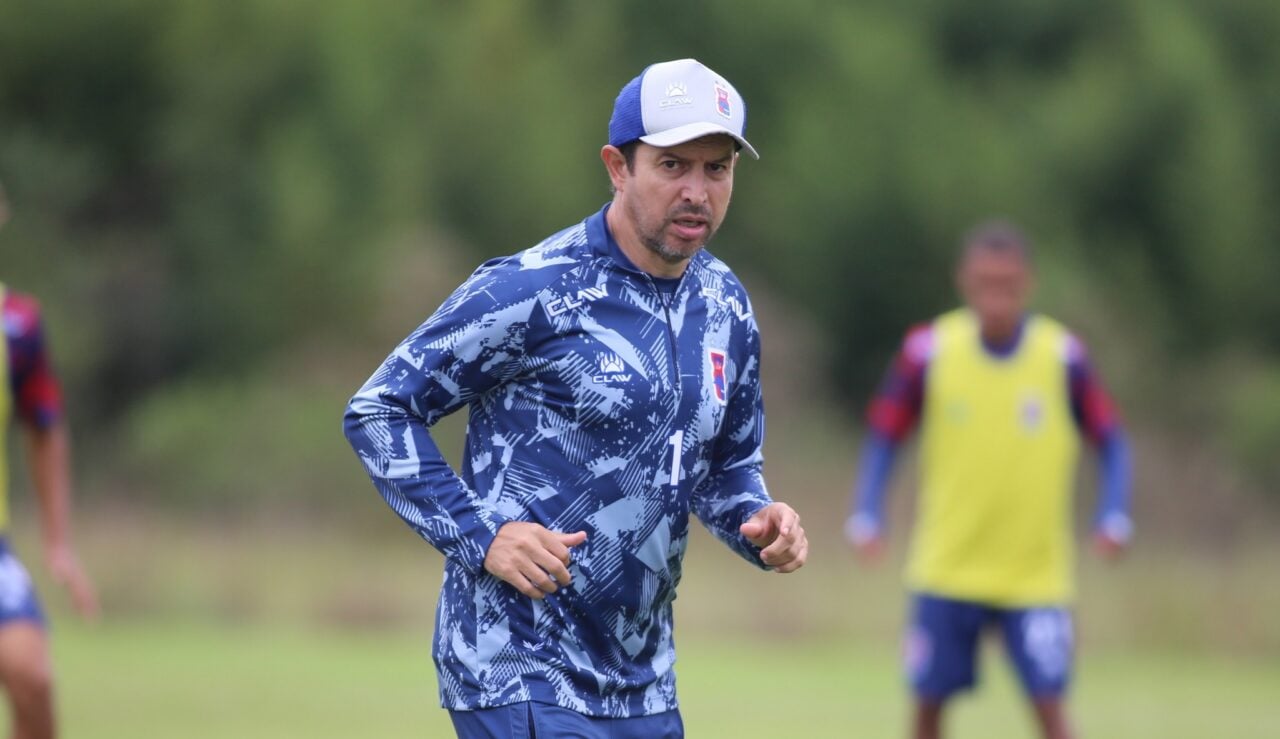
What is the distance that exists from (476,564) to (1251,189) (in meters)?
27.5

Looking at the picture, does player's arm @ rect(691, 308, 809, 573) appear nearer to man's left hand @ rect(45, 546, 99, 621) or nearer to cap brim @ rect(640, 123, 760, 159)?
cap brim @ rect(640, 123, 760, 159)

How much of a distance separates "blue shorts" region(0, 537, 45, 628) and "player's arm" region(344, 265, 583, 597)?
2786 millimetres

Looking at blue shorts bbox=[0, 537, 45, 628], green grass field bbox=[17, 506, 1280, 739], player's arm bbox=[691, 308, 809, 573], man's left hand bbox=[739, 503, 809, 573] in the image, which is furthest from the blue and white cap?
green grass field bbox=[17, 506, 1280, 739]

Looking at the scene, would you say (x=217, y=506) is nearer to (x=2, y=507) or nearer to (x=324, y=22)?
(x=324, y=22)

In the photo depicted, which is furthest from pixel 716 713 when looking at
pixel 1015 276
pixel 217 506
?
pixel 217 506

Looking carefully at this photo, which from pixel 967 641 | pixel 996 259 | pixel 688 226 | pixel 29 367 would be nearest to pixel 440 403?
pixel 688 226

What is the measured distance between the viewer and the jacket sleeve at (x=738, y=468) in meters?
4.93

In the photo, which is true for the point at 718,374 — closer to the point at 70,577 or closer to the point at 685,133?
the point at 685,133

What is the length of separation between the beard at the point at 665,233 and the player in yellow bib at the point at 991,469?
417 centimetres

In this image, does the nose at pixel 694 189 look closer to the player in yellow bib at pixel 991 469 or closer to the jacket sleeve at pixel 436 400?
the jacket sleeve at pixel 436 400

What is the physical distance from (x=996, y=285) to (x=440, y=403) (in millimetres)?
4576

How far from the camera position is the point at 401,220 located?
102 ft

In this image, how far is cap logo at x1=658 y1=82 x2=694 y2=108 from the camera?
460 centimetres

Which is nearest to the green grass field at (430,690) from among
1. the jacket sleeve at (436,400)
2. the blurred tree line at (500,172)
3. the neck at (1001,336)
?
the neck at (1001,336)
